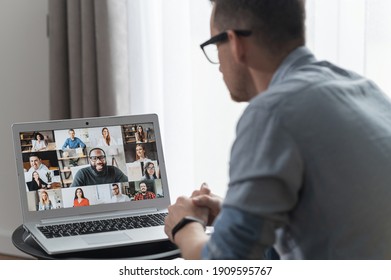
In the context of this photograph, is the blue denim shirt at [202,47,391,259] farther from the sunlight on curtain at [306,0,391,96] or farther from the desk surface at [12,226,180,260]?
the sunlight on curtain at [306,0,391,96]

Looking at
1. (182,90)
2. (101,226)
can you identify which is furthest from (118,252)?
(182,90)

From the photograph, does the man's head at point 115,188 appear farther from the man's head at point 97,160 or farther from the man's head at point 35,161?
the man's head at point 35,161

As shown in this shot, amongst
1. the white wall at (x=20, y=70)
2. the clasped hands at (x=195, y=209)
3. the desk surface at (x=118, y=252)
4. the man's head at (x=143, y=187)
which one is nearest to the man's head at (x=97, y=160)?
the man's head at (x=143, y=187)

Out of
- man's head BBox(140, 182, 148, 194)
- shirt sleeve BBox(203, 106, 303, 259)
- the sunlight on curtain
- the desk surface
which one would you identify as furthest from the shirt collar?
the sunlight on curtain

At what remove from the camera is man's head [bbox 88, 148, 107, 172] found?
1.69 m

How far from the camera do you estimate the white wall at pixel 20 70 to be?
289cm

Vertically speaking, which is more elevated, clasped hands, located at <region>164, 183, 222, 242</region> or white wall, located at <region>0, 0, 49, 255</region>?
white wall, located at <region>0, 0, 49, 255</region>

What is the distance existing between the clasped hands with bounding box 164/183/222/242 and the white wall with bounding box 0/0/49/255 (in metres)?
1.66

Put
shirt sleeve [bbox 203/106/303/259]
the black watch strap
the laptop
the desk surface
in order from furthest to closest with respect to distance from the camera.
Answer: the laptop, the desk surface, the black watch strap, shirt sleeve [bbox 203/106/303/259]

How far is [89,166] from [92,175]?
Answer: 0.02 meters

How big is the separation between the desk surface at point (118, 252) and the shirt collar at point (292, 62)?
504 mm

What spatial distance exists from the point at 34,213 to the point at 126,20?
42.9 inches

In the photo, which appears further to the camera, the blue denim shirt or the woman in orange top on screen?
the woman in orange top on screen

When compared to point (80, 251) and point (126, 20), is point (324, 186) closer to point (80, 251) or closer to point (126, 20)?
point (80, 251)
